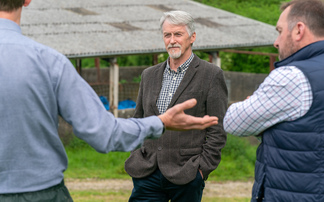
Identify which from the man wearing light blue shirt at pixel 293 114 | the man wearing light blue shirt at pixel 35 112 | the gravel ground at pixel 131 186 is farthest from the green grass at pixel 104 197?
the man wearing light blue shirt at pixel 35 112

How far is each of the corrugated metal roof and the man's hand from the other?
9.67 m

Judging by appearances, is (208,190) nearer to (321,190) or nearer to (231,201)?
(231,201)

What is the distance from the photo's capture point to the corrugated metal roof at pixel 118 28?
13266mm

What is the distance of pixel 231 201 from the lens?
855 cm

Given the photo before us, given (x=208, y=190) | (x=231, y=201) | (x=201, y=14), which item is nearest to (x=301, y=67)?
(x=231, y=201)

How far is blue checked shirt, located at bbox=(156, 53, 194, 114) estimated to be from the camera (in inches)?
173

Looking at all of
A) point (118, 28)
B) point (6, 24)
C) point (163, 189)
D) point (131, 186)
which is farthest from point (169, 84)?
point (118, 28)

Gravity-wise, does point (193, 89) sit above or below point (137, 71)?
above

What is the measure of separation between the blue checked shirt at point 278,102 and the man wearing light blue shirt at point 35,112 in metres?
0.82

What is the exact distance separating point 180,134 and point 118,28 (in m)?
10.6

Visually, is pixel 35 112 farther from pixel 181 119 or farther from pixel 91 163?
pixel 91 163

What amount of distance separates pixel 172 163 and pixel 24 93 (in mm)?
1856

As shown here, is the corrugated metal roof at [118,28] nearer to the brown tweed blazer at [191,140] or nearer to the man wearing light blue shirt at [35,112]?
the brown tweed blazer at [191,140]

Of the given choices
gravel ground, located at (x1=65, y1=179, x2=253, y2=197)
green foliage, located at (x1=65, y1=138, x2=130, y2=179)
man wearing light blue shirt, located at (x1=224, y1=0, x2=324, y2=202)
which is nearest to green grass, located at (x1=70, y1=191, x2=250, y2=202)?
gravel ground, located at (x1=65, y1=179, x2=253, y2=197)
